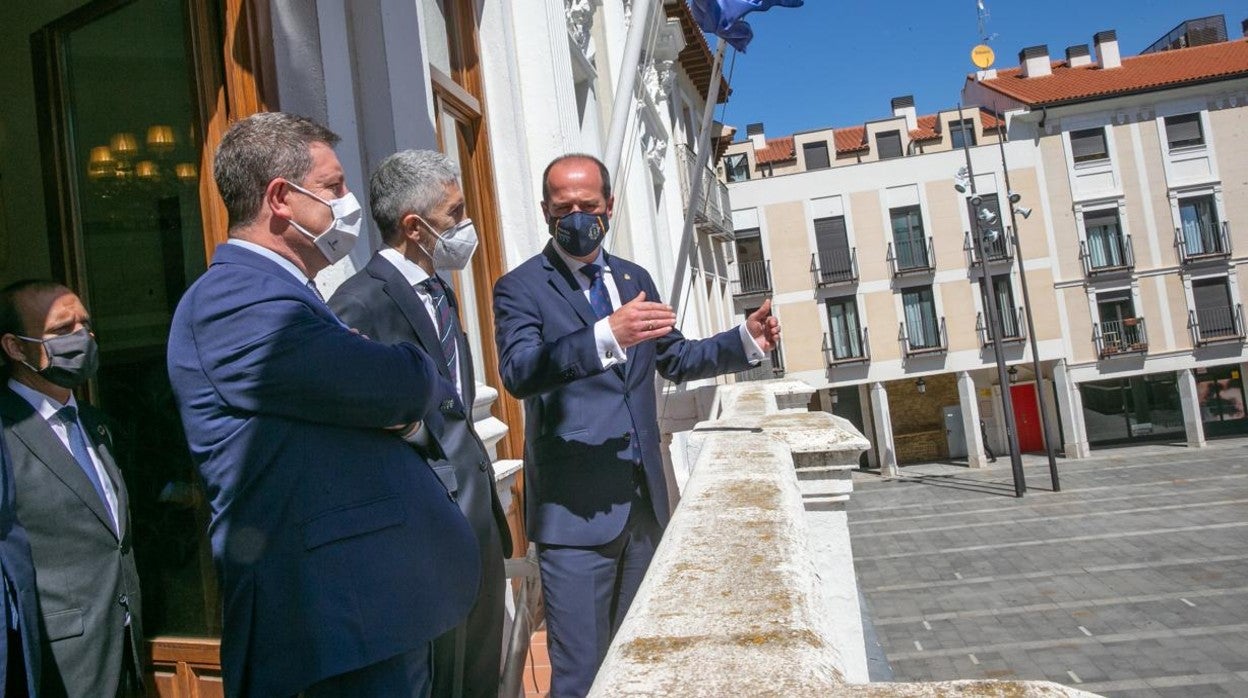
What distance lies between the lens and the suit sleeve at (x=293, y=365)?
1778 mm

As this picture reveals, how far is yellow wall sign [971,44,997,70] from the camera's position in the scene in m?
33.6

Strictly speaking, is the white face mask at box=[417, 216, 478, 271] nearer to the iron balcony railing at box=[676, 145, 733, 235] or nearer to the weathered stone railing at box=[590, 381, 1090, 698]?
the weathered stone railing at box=[590, 381, 1090, 698]

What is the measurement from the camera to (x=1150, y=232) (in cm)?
3844

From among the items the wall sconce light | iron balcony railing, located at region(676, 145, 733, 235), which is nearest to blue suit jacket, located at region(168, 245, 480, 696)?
the wall sconce light

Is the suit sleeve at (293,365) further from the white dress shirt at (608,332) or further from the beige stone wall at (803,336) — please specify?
the beige stone wall at (803,336)

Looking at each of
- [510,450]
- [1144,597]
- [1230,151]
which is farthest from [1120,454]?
[510,450]

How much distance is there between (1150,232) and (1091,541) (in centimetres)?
1941

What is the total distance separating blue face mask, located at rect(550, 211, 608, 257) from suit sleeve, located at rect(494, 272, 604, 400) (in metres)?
0.19

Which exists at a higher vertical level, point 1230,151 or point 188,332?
point 1230,151

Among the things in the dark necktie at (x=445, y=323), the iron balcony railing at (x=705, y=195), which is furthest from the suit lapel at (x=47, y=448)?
the iron balcony railing at (x=705, y=195)

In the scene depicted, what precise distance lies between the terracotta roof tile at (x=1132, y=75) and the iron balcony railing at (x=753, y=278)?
1180 cm

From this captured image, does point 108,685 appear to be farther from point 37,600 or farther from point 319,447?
point 319,447

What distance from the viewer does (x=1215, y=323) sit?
38344 mm

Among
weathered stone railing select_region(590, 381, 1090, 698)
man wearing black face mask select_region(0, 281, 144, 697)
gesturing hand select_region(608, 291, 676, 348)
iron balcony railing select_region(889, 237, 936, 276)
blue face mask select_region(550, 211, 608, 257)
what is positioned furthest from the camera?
iron balcony railing select_region(889, 237, 936, 276)
